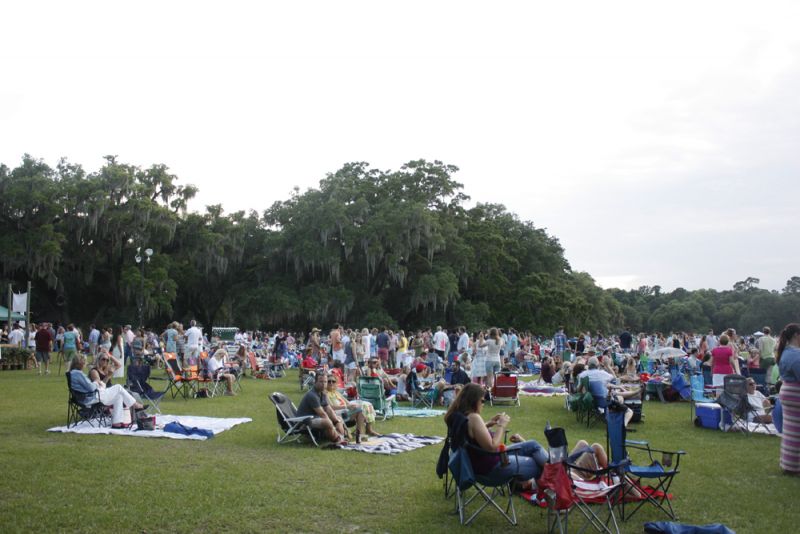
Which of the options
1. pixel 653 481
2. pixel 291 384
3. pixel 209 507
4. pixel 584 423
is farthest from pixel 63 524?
pixel 291 384

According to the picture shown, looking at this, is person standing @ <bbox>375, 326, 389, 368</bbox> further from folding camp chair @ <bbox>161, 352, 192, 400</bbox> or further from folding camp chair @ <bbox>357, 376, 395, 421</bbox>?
folding camp chair @ <bbox>357, 376, 395, 421</bbox>

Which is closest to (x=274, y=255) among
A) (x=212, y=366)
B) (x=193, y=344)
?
(x=193, y=344)

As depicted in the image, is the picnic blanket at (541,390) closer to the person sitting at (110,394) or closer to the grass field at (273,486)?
the grass field at (273,486)

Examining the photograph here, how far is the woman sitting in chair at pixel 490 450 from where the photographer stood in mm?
5066

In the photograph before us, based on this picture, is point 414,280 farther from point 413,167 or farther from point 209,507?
point 209,507

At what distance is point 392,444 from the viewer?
26.7 feet

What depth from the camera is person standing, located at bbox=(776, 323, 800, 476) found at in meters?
6.57

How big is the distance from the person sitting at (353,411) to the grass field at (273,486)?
26.3 inches

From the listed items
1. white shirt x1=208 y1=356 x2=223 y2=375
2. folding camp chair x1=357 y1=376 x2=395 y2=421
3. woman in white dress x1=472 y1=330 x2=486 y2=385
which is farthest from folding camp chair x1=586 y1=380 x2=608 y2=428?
white shirt x1=208 y1=356 x2=223 y2=375

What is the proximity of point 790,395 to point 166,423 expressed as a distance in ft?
25.9

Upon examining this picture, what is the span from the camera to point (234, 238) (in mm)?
37281

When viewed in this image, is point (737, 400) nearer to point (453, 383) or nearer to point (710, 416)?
point (710, 416)

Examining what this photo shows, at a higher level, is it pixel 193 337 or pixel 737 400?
pixel 193 337

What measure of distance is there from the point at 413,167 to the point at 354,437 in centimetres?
3239
